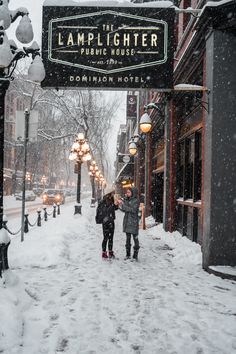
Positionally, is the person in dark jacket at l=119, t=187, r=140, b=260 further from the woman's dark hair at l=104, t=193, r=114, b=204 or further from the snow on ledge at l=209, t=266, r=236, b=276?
the snow on ledge at l=209, t=266, r=236, b=276

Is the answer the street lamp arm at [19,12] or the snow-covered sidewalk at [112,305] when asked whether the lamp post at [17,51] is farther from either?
the snow-covered sidewalk at [112,305]

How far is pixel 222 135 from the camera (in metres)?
8.11

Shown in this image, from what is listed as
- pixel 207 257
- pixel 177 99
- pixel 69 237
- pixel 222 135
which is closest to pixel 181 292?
pixel 207 257

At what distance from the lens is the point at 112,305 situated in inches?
233

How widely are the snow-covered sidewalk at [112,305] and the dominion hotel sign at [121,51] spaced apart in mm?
3925

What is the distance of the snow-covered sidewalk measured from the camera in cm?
446

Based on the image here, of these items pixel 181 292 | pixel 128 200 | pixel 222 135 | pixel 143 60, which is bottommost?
pixel 181 292

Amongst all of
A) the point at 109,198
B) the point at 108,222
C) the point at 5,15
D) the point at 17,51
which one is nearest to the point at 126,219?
the point at 108,222

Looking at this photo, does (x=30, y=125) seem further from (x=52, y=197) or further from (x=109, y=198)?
(x=52, y=197)

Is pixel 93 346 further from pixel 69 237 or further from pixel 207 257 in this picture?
pixel 69 237

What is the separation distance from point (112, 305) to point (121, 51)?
16.6 feet

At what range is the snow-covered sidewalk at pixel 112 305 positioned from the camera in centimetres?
446

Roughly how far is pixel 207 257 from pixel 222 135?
103 inches

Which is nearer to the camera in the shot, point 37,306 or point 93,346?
point 93,346
